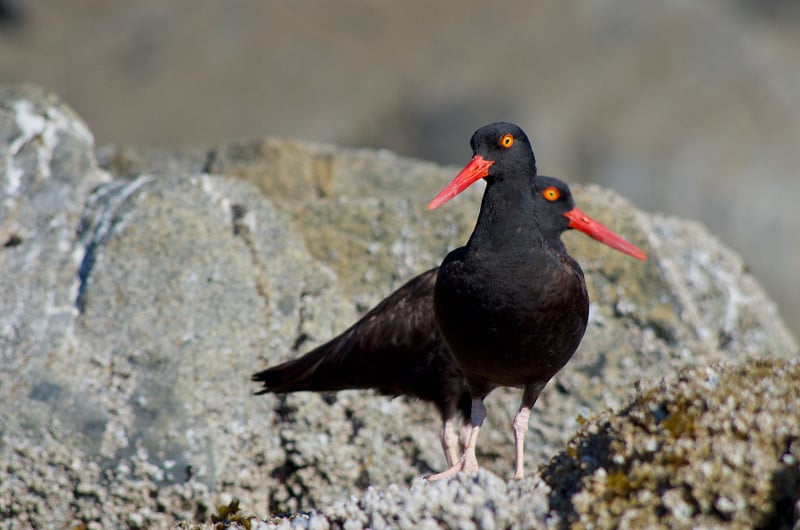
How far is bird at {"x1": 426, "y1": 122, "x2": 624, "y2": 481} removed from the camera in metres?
4.66

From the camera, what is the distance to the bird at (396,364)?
221 inches

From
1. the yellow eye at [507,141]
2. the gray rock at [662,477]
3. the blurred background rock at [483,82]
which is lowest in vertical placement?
the gray rock at [662,477]

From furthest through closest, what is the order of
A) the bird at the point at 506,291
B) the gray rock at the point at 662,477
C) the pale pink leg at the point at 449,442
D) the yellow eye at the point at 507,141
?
1. the pale pink leg at the point at 449,442
2. the yellow eye at the point at 507,141
3. the bird at the point at 506,291
4. the gray rock at the point at 662,477

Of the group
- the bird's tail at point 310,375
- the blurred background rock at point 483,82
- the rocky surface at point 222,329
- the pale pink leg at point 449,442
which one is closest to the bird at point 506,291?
the pale pink leg at point 449,442

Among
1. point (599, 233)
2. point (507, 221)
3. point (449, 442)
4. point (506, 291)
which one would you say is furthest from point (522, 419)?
point (599, 233)

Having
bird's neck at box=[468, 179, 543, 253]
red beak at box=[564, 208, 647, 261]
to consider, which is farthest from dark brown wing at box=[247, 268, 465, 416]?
red beak at box=[564, 208, 647, 261]

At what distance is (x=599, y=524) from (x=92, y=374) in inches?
145

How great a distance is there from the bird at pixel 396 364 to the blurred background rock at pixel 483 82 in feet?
30.1

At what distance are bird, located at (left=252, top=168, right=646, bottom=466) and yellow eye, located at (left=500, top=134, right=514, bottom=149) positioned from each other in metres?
0.83

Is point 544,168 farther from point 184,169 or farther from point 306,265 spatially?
point 306,265

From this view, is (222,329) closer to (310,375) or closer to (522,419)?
(310,375)

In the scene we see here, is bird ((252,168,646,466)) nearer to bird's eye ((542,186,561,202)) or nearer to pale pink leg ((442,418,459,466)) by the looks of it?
pale pink leg ((442,418,459,466))

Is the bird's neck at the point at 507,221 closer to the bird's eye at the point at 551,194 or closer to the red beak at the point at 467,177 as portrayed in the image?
the red beak at the point at 467,177

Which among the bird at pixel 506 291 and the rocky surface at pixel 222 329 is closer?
the bird at pixel 506 291
